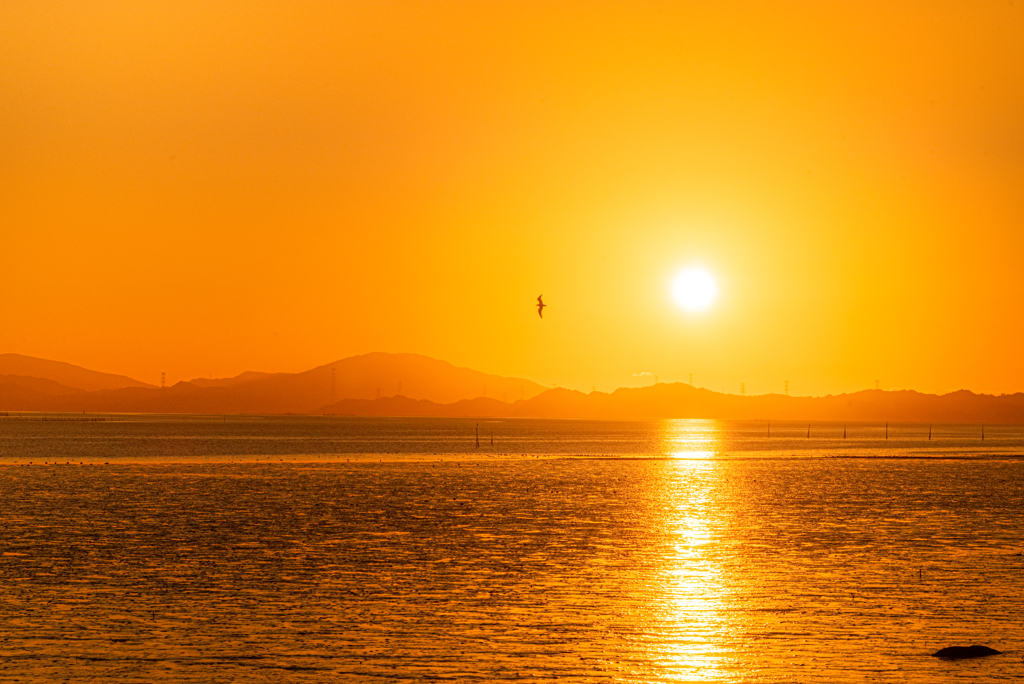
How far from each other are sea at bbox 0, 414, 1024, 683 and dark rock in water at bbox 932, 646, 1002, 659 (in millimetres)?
381

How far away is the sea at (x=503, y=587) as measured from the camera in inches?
936

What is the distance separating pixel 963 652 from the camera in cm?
2425

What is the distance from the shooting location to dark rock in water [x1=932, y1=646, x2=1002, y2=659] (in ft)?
79.3

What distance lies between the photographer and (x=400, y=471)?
110688mm

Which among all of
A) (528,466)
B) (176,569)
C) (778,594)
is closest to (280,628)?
(176,569)

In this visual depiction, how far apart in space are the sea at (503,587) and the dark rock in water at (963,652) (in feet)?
1.25

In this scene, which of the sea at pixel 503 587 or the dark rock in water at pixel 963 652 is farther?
the dark rock in water at pixel 963 652

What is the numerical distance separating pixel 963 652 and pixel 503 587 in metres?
15.1

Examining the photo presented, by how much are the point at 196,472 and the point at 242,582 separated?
74255 mm

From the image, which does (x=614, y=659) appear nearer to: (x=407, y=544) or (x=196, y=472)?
(x=407, y=544)

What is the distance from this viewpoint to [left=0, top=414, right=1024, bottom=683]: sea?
23766 millimetres

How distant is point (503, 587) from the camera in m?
34.2

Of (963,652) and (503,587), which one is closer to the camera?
(963,652)

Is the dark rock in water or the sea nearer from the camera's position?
the sea
